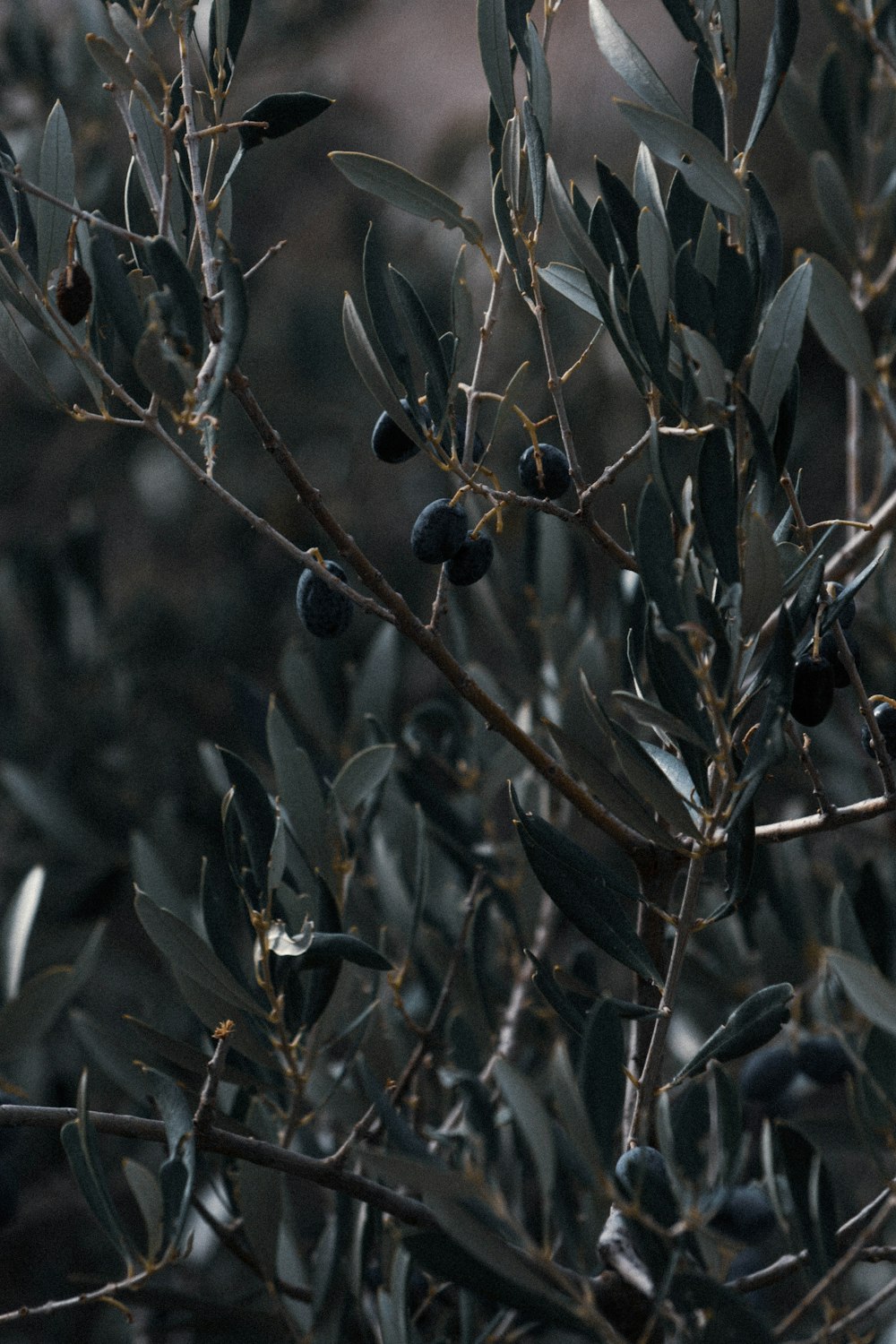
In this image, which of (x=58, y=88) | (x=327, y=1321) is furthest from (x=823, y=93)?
(x=58, y=88)

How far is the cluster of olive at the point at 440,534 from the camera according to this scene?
2.15 feet

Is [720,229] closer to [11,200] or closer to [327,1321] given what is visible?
[11,200]

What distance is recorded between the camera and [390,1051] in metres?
0.99

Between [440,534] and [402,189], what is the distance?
0.18 meters

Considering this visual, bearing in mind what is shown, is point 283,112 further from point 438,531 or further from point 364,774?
point 364,774

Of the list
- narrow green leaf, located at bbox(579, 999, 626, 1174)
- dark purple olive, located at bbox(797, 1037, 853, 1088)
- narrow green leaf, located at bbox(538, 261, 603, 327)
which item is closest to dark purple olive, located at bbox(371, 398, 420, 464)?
narrow green leaf, located at bbox(538, 261, 603, 327)

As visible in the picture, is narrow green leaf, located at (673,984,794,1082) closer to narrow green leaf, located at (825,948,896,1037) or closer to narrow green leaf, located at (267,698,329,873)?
narrow green leaf, located at (825,948,896,1037)

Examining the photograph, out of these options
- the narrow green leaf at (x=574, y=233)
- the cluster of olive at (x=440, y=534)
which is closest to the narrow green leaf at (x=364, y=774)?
the cluster of olive at (x=440, y=534)

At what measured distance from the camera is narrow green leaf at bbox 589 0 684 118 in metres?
0.60

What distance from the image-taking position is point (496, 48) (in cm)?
63

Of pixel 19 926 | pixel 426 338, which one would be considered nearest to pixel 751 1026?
pixel 426 338

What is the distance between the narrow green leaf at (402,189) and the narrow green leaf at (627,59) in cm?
10

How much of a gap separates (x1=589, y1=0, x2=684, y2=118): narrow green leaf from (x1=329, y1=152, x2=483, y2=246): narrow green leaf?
10 centimetres

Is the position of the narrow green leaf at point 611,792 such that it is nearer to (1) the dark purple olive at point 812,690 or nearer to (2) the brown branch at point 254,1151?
(1) the dark purple olive at point 812,690
